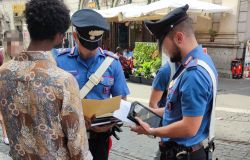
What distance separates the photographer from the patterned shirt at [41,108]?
5.44ft

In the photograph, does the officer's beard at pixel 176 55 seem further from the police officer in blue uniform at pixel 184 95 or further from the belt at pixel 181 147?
the belt at pixel 181 147

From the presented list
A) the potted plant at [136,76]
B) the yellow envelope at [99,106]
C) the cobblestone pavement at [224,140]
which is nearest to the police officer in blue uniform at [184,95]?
the yellow envelope at [99,106]

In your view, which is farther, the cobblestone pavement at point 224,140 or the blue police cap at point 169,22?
the cobblestone pavement at point 224,140

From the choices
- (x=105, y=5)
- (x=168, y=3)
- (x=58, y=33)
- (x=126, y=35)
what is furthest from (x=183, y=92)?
(x=105, y=5)

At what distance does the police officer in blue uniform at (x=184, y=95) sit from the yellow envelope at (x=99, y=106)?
0.67ft

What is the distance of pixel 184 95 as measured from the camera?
211 centimetres

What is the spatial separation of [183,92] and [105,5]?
1763cm

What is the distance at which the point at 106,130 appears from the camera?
9.25ft

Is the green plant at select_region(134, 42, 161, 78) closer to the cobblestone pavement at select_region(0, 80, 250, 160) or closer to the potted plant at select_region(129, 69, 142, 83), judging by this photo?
the potted plant at select_region(129, 69, 142, 83)

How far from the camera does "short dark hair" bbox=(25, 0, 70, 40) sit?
1.72m

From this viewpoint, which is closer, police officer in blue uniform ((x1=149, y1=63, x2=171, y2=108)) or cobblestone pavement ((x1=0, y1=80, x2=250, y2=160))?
police officer in blue uniform ((x1=149, y1=63, x2=171, y2=108))

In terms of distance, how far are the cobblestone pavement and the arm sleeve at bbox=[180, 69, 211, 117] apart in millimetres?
2918

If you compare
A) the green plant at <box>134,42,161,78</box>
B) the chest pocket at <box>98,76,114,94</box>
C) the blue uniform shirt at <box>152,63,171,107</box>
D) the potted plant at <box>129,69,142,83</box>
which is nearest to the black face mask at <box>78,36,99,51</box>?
the chest pocket at <box>98,76,114,94</box>

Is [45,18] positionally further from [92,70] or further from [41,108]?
[92,70]
